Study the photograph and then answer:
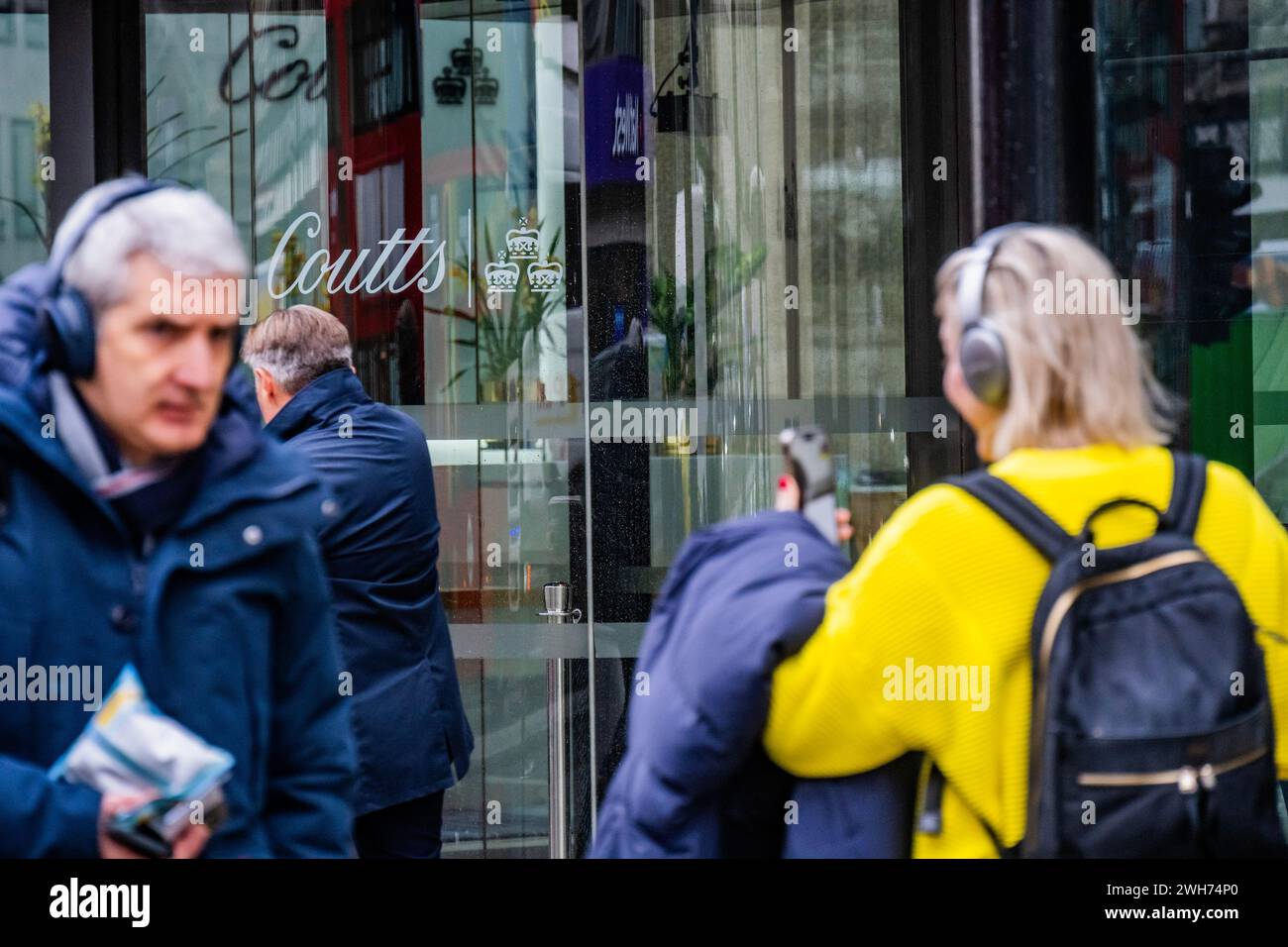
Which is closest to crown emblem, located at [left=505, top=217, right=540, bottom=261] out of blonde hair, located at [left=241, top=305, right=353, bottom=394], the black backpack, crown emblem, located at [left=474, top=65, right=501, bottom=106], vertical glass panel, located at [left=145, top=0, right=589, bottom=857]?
vertical glass panel, located at [left=145, top=0, right=589, bottom=857]

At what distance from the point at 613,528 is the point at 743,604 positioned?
0.88 m

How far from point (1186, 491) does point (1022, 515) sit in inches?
14.3

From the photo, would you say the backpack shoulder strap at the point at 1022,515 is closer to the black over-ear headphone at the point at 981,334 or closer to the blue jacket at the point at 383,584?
the black over-ear headphone at the point at 981,334

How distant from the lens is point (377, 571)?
3488 millimetres

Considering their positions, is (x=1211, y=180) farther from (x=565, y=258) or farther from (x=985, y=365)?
(x=565, y=258)

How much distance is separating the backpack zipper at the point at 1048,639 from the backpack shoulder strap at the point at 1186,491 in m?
0.06

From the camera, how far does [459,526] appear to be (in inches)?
152

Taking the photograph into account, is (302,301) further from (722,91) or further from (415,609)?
(722,91)

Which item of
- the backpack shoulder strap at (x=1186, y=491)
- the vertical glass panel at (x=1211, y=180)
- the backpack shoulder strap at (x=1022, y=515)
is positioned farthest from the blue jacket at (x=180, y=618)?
the vertical glass panel at (x=1211, y=180)

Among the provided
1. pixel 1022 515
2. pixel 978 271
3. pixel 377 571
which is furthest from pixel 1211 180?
pixel 377 571

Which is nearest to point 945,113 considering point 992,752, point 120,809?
point 992,752

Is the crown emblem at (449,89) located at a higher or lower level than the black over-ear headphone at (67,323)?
higher

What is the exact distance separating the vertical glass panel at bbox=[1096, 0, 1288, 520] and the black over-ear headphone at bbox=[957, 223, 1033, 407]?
29 centimetres

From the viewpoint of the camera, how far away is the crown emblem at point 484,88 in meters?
3.87
